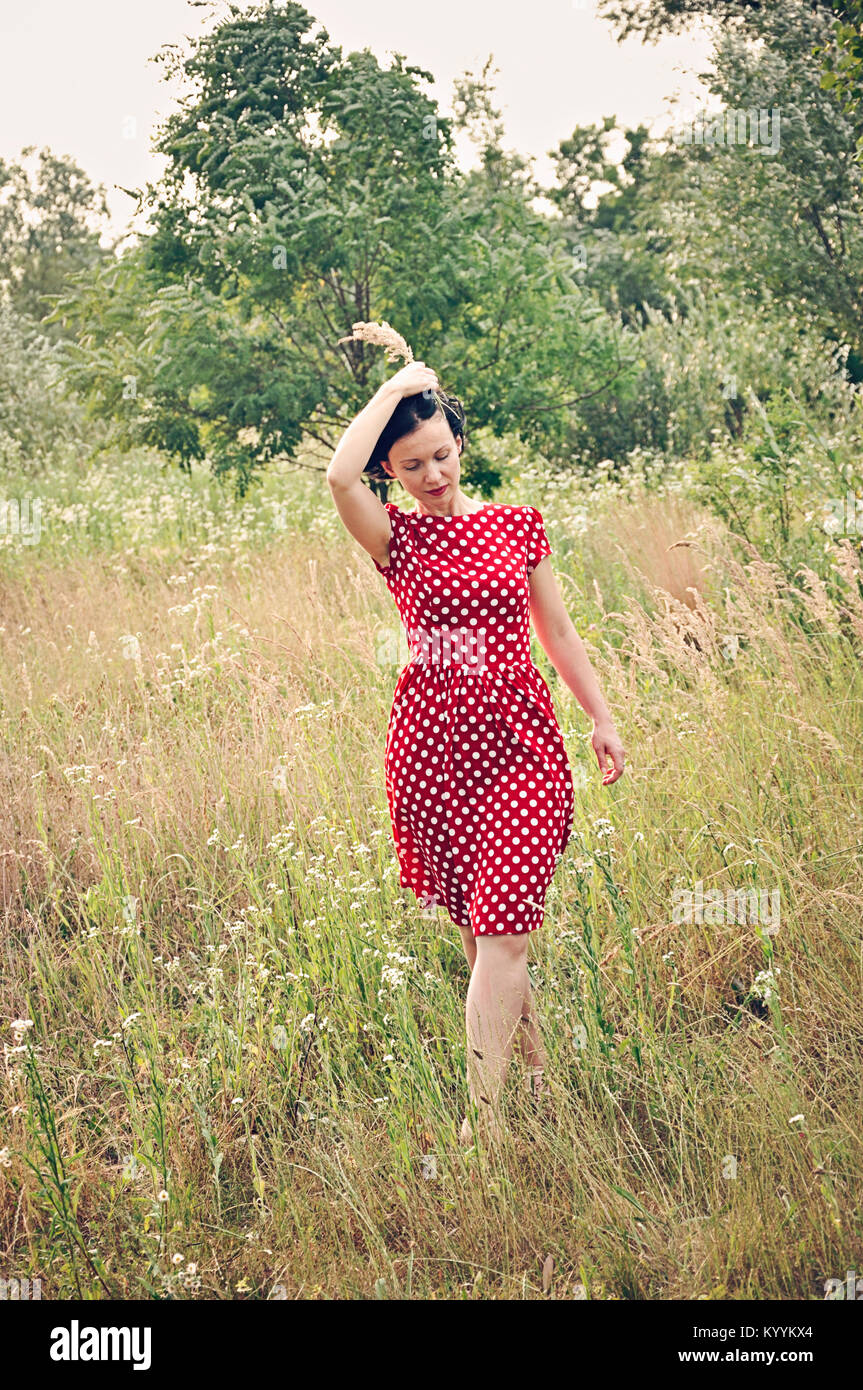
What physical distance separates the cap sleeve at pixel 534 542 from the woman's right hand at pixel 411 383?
42 centimetres

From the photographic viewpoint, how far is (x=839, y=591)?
5.46m

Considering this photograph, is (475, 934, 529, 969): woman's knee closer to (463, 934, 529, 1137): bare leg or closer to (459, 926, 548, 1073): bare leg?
(463, 934, 529, 1137): bare leg

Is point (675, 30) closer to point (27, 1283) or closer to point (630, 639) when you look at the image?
point (630, 639)

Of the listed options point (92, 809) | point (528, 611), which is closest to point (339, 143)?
point (92, 809)

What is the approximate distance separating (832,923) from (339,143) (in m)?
5.95

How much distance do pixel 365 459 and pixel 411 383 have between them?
9.0 inches

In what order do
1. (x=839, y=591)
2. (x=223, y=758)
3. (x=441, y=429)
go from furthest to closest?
(x=839, y=591), (x=223, y=758), (x=441, y=429)

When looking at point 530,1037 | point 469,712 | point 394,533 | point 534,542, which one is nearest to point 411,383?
point 394,533

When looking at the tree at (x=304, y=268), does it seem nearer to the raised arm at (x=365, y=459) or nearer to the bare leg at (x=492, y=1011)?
the raised arm at (x=365, y=459)

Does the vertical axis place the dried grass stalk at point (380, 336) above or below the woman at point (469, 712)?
above

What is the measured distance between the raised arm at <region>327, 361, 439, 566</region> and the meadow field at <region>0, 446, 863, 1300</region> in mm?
1073

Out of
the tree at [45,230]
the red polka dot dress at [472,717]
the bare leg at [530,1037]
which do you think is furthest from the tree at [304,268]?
the tree at [45,230]

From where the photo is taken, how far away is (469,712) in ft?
9.44

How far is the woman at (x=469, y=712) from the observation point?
2.79 metres
